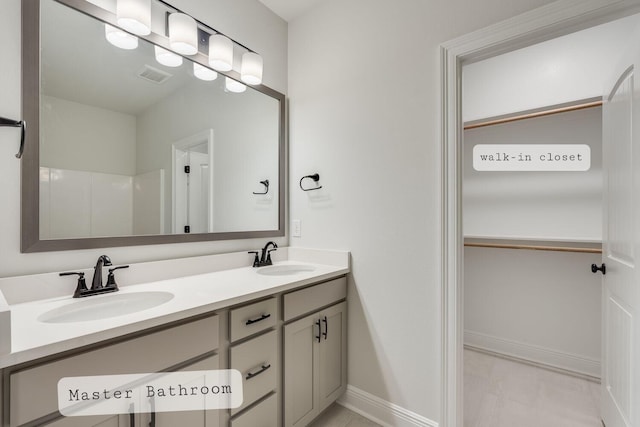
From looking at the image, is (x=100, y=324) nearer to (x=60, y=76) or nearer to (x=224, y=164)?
(x=60, y=76)

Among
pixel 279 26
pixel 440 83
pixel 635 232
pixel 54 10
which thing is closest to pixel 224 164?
Answer: pixel 54 10

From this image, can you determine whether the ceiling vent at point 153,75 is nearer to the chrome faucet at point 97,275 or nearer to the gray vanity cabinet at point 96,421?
the chrome faucet at point 97,275

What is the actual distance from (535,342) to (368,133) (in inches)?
83.1

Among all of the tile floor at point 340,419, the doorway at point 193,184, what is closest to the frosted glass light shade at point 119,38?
the doorway at point 193,184

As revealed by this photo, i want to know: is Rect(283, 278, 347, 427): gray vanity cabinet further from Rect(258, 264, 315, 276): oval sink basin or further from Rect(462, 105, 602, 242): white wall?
Rect(462, 105, 602, 242): white wall

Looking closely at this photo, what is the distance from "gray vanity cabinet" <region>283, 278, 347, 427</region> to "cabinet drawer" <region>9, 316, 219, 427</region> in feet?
1.44

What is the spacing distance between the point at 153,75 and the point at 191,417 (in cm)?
154

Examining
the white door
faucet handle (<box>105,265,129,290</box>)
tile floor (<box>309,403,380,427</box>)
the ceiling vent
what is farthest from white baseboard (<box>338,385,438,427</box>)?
the ceiling vent

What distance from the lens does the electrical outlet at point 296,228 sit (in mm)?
2088

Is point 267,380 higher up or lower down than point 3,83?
lower down

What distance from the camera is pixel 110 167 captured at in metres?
1.35

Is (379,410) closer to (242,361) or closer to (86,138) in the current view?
(242,361)

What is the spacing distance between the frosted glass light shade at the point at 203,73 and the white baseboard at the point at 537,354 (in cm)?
283

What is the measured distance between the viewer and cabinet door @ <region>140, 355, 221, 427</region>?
37.0 inches
